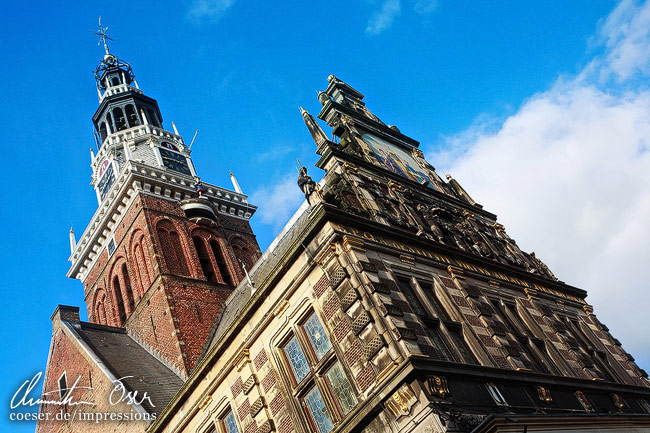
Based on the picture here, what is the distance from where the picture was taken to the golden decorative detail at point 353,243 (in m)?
13.1

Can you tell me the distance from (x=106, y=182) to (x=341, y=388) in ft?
86.9

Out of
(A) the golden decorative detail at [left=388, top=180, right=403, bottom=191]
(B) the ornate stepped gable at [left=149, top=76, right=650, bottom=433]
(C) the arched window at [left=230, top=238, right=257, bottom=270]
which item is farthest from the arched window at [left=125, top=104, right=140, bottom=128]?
(A) the golden decorative detail at [left=388, top=180, right=403, bottom=191]

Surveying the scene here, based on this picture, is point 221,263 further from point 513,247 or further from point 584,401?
point 584,401

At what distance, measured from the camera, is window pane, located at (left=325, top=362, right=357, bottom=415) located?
1195 centimetres

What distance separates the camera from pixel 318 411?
41.5 ft

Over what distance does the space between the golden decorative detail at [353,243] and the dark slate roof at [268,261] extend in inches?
111

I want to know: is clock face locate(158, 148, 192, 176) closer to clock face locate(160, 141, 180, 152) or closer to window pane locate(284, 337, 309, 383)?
clock face locate(160, 141, 180, 152)

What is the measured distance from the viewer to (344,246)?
517 inches

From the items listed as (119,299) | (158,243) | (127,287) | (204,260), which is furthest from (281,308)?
(119,299)

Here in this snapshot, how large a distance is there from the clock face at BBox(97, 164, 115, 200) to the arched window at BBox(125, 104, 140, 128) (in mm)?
3884

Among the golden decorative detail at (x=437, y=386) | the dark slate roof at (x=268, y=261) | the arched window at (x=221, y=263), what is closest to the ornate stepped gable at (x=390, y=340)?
the golden decorative detail at (x=437, y=386)

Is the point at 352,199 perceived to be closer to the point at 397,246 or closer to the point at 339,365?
the point at 397,246

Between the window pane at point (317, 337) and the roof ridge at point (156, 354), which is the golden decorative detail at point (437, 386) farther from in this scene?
the roof ridge at point (156, 354)

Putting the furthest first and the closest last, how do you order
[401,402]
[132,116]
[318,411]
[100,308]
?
[132,116] → [100,308] → [318,411] → [401,402]
